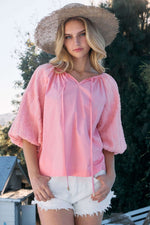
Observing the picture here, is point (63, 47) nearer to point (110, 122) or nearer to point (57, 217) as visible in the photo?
point (110, 122)

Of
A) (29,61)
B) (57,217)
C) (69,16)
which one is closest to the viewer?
(57,217)

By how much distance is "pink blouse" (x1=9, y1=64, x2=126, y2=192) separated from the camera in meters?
1.38

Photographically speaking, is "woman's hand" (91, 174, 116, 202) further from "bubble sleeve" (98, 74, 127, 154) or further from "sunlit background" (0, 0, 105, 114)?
"sunlit background" (0, 0, 105, 114)

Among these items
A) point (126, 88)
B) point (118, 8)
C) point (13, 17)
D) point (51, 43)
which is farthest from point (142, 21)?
point (51, 43)

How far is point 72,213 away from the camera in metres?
1.37

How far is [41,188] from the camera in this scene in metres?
1.32

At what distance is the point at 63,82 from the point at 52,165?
0.43 metres

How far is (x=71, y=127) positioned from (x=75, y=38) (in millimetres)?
481

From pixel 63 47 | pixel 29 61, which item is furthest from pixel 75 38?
pixel 29 61

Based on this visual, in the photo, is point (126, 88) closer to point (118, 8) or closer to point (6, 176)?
point (118, 8)

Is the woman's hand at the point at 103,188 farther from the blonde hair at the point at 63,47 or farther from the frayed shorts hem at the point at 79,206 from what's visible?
the blonde hair at the point at 63,47

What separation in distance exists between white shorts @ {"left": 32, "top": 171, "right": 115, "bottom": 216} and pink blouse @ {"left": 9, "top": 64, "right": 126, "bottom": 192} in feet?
0.13

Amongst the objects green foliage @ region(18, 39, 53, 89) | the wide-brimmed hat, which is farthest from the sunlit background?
the wide-brimmed hat

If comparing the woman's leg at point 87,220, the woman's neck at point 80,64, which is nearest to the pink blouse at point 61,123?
the woman's neck at point 80,64
